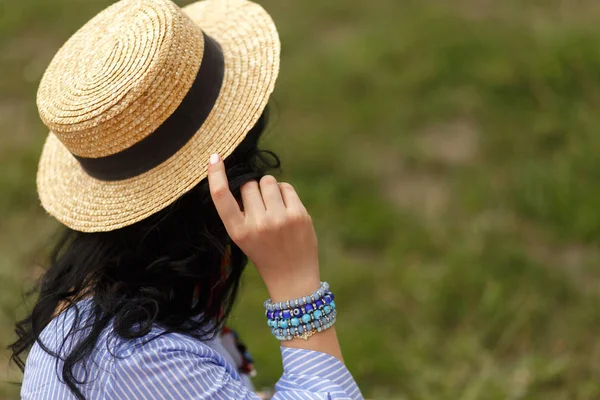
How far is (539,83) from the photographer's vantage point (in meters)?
3.98

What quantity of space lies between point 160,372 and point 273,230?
0.37 metres

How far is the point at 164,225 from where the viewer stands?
1753 millimetres

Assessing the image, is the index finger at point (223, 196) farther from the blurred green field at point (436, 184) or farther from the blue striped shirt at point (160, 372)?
the blurred green field at point (436, 184)

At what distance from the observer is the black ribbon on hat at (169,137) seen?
1.69m

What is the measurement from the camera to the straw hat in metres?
1.64

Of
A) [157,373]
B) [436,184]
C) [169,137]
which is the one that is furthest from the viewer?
[436,184]

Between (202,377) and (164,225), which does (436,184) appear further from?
(202,377)

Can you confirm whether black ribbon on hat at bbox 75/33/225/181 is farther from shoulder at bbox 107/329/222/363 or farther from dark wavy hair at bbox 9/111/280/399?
shoulder at bbox 107/329/222/363

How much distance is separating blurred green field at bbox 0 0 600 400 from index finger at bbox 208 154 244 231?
1.35m

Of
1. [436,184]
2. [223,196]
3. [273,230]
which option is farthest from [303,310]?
[436,184]

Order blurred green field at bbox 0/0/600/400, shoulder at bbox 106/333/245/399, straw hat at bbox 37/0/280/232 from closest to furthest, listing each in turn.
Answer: shoulder at bbox 106/333/245/399 < straw hat at bbox 37/0/280/232 < blurred green field at bbox 0/0/600/400

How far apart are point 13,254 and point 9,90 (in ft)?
5.10

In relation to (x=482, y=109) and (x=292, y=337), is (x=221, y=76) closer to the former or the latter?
(x=292, y=337)

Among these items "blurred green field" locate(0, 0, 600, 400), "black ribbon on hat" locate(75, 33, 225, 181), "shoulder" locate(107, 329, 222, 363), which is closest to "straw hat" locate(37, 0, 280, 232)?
"black ribbon on hat" locate(75, 33, 225, 181)
